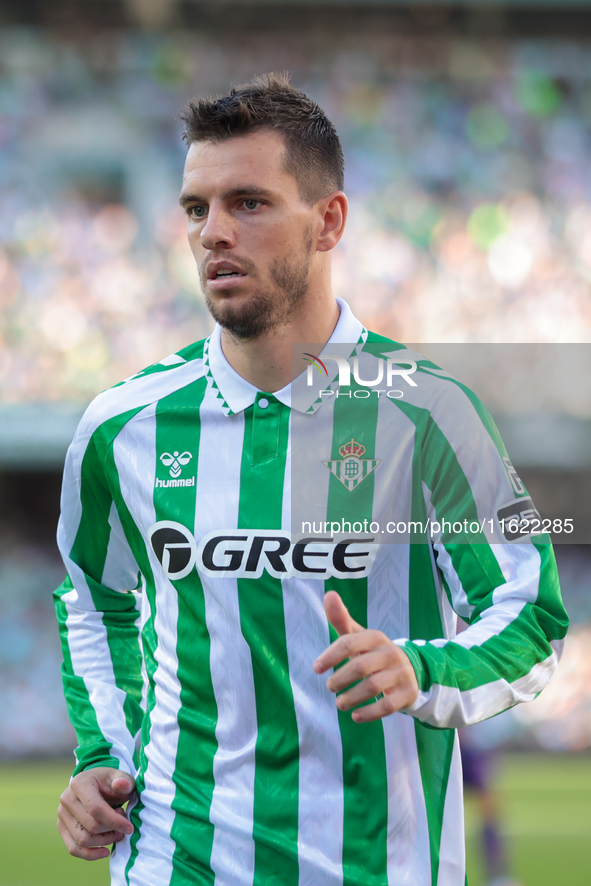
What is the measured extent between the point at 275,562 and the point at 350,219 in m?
7.88

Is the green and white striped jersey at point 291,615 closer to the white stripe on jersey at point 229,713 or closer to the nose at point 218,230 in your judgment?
the white stripe on jersey at point 229,713

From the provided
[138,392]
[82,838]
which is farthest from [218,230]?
[82,838]

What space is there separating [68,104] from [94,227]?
1.43 meters

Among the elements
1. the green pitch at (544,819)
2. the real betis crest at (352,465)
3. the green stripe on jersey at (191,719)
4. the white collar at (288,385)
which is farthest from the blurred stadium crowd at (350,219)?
the real betis crest at (352,465)

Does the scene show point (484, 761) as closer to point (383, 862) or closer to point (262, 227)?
point (383, 862)

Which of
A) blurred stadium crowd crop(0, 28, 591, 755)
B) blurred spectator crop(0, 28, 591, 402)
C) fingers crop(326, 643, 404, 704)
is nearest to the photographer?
fingers crop(326, 643, 404, 704)

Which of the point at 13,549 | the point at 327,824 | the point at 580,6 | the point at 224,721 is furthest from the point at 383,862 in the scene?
the point at 580,6

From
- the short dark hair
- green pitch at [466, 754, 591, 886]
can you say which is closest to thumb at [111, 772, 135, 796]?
the short dark hair

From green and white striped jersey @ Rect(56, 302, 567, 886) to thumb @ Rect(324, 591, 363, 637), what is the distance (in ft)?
0.79

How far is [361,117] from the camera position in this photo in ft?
32.3

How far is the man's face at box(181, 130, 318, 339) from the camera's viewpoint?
6.01 ft

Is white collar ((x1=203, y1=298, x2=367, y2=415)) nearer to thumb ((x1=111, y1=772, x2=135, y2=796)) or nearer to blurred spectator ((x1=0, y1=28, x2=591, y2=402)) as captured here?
thumb ((x1=111, y1=772, x2=135, y2=796))

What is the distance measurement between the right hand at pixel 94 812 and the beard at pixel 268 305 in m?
0.86

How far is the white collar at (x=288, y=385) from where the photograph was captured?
1.91 m
